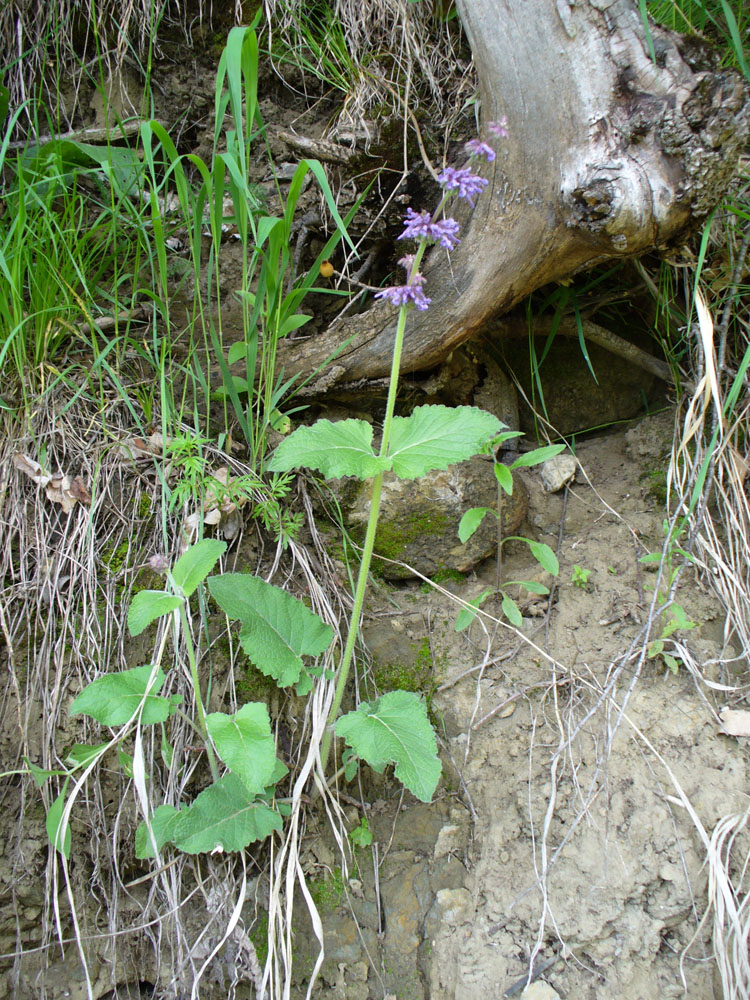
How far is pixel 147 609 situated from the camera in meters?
1.29

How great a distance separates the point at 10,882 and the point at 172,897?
369 mm

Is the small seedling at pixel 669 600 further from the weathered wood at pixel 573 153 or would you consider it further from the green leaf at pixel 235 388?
the green leaf at pixel 235 388

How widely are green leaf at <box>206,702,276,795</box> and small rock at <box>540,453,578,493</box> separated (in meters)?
1.23

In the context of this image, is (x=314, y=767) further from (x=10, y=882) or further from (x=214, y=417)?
(x=214, y=417)

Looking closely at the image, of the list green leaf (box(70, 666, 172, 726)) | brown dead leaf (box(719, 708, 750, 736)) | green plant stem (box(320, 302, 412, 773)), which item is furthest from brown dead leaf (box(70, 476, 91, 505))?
brown dead leaf (box(719, 708, 750, 736))

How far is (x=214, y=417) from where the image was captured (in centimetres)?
193

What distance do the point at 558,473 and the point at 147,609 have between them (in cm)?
137

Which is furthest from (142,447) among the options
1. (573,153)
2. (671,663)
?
(671,663)

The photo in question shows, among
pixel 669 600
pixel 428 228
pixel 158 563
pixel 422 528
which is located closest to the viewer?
pixel 428 228

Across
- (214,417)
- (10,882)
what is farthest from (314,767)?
(214,417)

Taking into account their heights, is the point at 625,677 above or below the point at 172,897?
above

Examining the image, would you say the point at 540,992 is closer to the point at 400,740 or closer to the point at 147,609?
the point at 400,740

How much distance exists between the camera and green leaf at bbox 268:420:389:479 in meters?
1.23

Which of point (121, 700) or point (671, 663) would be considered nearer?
point (121, 700)
